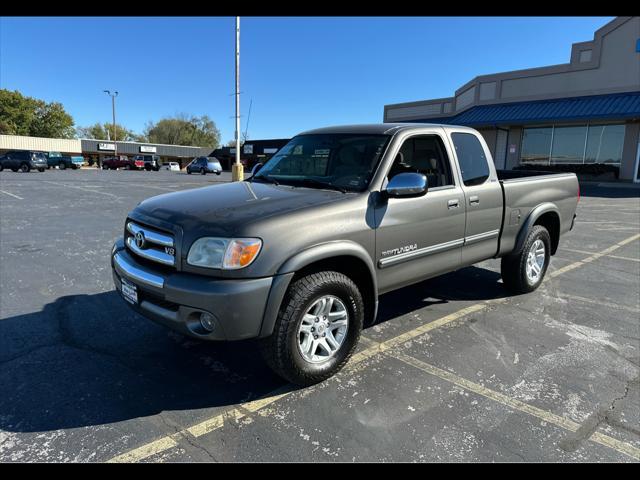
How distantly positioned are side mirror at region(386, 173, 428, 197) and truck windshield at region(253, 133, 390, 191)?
0.75 ft

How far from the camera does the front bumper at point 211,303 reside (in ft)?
8.88

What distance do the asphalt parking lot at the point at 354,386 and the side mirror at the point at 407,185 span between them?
4.47ft

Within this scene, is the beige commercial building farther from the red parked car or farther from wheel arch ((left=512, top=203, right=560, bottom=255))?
the red parked car

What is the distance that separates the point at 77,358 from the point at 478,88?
30.9 m

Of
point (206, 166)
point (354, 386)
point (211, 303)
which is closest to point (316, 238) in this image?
point (211, 303)

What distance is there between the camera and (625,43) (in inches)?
921

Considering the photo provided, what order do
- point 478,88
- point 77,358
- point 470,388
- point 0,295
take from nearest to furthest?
point 470,388
point 77,358
point 0,295
point 478,88

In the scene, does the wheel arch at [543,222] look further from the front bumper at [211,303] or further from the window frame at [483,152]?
the front bumper at [211,303]

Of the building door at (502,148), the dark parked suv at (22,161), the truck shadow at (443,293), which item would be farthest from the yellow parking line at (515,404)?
the dark parked suv at (22,161)

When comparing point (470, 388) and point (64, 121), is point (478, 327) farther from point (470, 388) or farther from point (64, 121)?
point (64, 121)

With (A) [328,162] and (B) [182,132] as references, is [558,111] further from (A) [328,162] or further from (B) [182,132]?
(B) [182,132]

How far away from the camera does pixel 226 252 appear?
2.75 meters

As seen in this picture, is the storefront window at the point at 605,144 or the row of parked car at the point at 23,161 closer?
the storefront window at the point at 605,144
